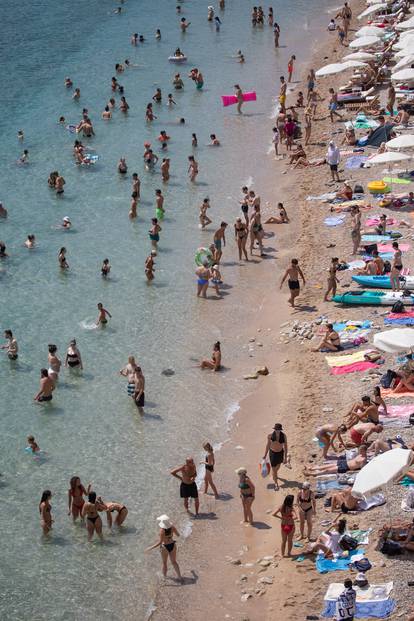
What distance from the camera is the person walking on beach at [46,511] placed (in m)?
18.4

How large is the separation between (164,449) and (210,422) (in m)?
1.36

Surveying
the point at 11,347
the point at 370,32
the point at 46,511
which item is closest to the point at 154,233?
the point at 11,347

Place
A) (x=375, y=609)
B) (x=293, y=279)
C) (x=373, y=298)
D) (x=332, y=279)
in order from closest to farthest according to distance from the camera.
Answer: (x=375, y=609)
(x=373, y=298)
(x=332, y=279)
(x=293, y=279)

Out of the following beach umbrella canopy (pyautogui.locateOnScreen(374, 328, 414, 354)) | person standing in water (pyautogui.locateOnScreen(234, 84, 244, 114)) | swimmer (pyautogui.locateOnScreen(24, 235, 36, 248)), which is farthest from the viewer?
person standing in water (pyautogui.locateOnScreen(234, 84, 244, 114))

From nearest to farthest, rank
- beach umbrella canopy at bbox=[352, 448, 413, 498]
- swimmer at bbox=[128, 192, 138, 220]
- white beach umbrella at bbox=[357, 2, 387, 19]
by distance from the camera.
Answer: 1. beach umbrella canopy at bbox=[352, 448, 413, 498]
2. swimmer at bbox=[128, 192, 138, 220]
3. white beach umbrella at bbox=[357, 2, 387, 19]

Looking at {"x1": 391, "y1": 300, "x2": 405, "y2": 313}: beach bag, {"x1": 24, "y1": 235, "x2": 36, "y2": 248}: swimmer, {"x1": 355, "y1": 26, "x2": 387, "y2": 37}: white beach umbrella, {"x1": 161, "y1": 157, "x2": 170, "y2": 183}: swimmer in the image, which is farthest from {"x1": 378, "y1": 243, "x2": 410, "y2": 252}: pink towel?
{"x1": 355, "y1": 26, "x2": 387, "y2": 37}: white beach umbrella

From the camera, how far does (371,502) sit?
17281 millimetres

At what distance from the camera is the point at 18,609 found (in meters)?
16.9

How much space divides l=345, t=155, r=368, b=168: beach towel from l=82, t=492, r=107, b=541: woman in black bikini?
1876cm

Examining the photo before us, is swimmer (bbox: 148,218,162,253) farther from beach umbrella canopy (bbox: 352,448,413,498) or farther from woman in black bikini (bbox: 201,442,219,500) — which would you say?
beach umbrella canopy (bbox: 352,448,413,498)

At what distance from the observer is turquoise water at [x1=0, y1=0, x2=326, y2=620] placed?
59.6 feet

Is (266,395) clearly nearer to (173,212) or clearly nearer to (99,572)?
(99,572)

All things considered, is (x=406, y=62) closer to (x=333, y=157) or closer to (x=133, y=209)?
(x=333, y=157)

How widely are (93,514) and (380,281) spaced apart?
1025cm
